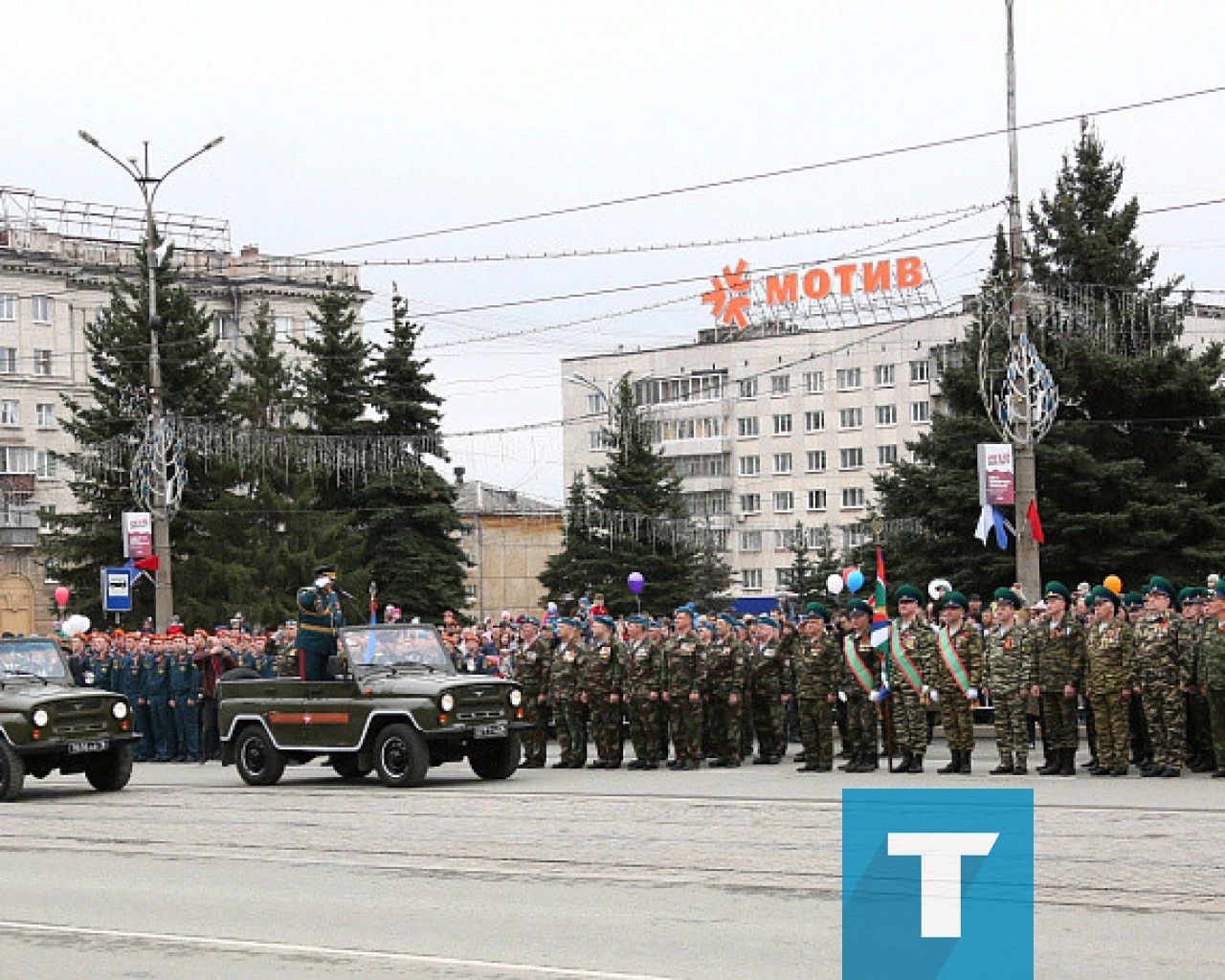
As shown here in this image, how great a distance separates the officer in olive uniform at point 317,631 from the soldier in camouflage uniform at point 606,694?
3.39m

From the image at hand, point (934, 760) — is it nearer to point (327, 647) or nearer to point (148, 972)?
point (327, 647)

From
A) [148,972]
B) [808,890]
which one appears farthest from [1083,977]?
[148,972]

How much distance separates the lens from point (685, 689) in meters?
23.4

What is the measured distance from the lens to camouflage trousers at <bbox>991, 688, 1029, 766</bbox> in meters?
20.6

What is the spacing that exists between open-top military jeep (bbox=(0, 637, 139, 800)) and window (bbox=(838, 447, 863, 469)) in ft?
265

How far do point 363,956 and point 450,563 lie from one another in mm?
45398

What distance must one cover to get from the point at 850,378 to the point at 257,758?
81.6 m

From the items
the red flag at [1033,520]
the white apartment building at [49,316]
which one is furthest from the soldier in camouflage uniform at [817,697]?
the white apartment building at [49,316]

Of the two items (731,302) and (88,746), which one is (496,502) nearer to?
(731,302)

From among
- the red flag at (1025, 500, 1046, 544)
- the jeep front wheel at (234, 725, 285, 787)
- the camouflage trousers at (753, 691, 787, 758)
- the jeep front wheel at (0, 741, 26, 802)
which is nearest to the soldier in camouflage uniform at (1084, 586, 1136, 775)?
the camouflage trousers at (753, 691, 787, 758)

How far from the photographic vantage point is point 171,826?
18562 mm

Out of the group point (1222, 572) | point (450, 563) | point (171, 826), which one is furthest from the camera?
point (450, 563)

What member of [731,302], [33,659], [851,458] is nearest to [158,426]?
[33,659]

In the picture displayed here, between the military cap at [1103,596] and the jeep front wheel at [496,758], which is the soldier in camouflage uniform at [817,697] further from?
the jeep front wheel at [496,758]
